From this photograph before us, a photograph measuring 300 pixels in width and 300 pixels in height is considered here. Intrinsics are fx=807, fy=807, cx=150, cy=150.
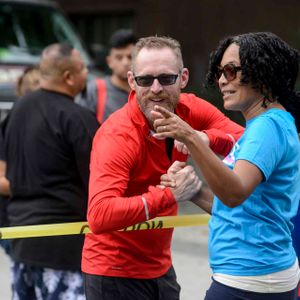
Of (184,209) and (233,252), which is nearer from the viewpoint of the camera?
(233,252)

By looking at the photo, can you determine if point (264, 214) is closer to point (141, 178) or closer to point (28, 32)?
point (141, 178)

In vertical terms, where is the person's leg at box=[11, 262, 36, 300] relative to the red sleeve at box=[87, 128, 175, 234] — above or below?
below

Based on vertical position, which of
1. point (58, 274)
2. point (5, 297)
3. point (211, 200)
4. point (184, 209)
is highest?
point (211, 200)

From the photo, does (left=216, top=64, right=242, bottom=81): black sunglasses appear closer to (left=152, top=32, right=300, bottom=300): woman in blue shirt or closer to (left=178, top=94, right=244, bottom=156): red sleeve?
(left=152, top=32, right=300, bottom=300): woman in blue shirt

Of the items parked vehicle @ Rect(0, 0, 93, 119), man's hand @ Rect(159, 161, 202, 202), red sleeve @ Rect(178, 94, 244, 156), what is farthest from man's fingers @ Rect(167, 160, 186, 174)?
parked vehicle @ Rect(0, 0, 93, 119)

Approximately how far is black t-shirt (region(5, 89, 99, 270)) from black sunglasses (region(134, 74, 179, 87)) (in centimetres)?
104

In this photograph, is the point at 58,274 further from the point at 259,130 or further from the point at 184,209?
the point at 184,209

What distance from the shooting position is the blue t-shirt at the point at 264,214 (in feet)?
9.17

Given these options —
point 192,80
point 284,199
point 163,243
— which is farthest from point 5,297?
point 192,80

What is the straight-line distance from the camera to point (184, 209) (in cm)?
955

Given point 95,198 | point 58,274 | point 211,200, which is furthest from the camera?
point 58,274

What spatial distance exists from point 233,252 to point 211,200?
49 centimetres

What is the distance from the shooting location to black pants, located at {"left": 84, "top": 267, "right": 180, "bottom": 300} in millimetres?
3457

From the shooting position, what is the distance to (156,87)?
3.21 m
